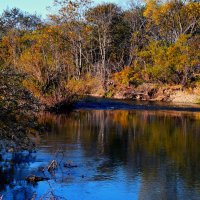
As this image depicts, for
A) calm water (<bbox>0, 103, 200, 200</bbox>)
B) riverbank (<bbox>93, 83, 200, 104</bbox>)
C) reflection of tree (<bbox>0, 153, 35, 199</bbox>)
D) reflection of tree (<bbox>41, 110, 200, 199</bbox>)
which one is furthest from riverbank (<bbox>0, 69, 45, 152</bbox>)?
riverbank (<bbox>93, 83, 200, 104</bbox>)

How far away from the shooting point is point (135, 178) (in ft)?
45.9

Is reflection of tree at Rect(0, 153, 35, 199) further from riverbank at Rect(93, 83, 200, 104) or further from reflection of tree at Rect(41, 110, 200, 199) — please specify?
riverbank at Rect(93, 83, 200, 104)

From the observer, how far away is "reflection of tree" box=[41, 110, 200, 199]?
14.4 metres

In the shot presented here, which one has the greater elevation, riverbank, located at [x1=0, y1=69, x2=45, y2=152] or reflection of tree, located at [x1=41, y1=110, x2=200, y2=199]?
riverbank, located at [x1=0, y1=69, x2=45, y2=152]

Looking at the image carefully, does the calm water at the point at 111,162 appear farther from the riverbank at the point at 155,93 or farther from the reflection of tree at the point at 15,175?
the riverbank at the point at 155,93

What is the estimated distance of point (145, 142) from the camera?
68.3 ft

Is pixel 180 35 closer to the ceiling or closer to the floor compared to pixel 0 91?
closer to the ceiling

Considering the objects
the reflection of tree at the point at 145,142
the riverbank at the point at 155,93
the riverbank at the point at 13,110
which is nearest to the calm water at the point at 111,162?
the reflection of tree at the point at 145,142

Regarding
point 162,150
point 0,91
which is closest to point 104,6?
point 162,150

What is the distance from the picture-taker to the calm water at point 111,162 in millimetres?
12516

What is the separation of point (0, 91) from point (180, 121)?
1684cm

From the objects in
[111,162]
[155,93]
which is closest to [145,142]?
[111,162]

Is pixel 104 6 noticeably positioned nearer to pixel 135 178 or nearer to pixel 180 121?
pixel 180 121

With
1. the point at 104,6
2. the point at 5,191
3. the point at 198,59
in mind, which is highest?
the point at 104,6
